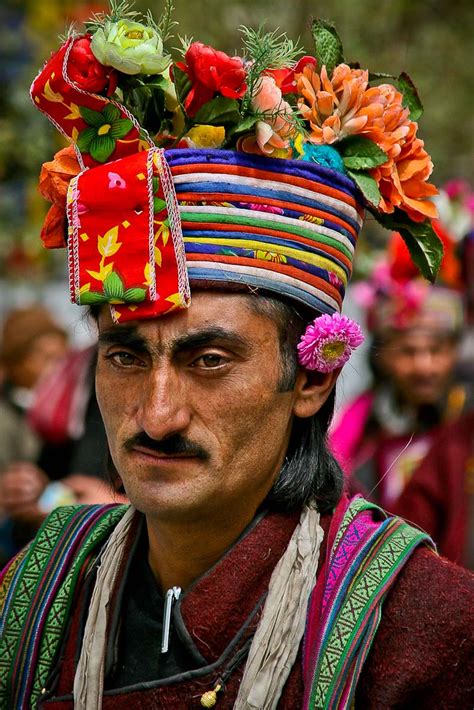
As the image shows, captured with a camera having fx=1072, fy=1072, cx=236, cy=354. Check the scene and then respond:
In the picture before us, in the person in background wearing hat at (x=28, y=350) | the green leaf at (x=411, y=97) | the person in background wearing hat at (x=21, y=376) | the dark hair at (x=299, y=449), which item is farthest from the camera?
the person in background wearing hat at (x=28, y=350)

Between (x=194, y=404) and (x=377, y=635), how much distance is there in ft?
2.01

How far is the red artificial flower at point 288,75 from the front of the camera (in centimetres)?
236

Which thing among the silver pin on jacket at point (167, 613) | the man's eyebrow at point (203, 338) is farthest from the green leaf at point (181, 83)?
the silver pin on jacket at point (167, 613)

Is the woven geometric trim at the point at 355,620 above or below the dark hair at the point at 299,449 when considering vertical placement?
below

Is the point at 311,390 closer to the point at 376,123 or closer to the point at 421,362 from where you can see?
the point at 376,123

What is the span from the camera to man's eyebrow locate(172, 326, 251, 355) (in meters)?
2.23

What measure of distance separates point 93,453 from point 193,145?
9.21 feet

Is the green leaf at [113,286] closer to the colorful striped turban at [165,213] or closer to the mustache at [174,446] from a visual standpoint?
the colorful striped turban at [165,213]

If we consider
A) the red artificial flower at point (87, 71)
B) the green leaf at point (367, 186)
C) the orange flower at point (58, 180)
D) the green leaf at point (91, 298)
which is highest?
the red artificial flower at point (87, 71)

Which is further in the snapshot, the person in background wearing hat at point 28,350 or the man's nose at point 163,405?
the person in background wearing hat at point 28,350

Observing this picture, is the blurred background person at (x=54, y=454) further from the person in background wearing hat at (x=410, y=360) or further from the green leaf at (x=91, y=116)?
the green leaf at (x=91, y=116)

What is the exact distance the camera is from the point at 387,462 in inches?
223

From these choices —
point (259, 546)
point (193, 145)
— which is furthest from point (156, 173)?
point (259, 546)

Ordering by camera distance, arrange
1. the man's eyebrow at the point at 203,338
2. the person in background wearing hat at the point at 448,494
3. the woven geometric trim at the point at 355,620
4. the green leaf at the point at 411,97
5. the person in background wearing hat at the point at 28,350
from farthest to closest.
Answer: the person in background wearing hat at the point at 28,350, the person in background wearing hat at the point at 448,494, the green leaf at the point at 411,97, the man's eyebrow at the point at 203,338, the woven geometric trim at the point at 355,620
